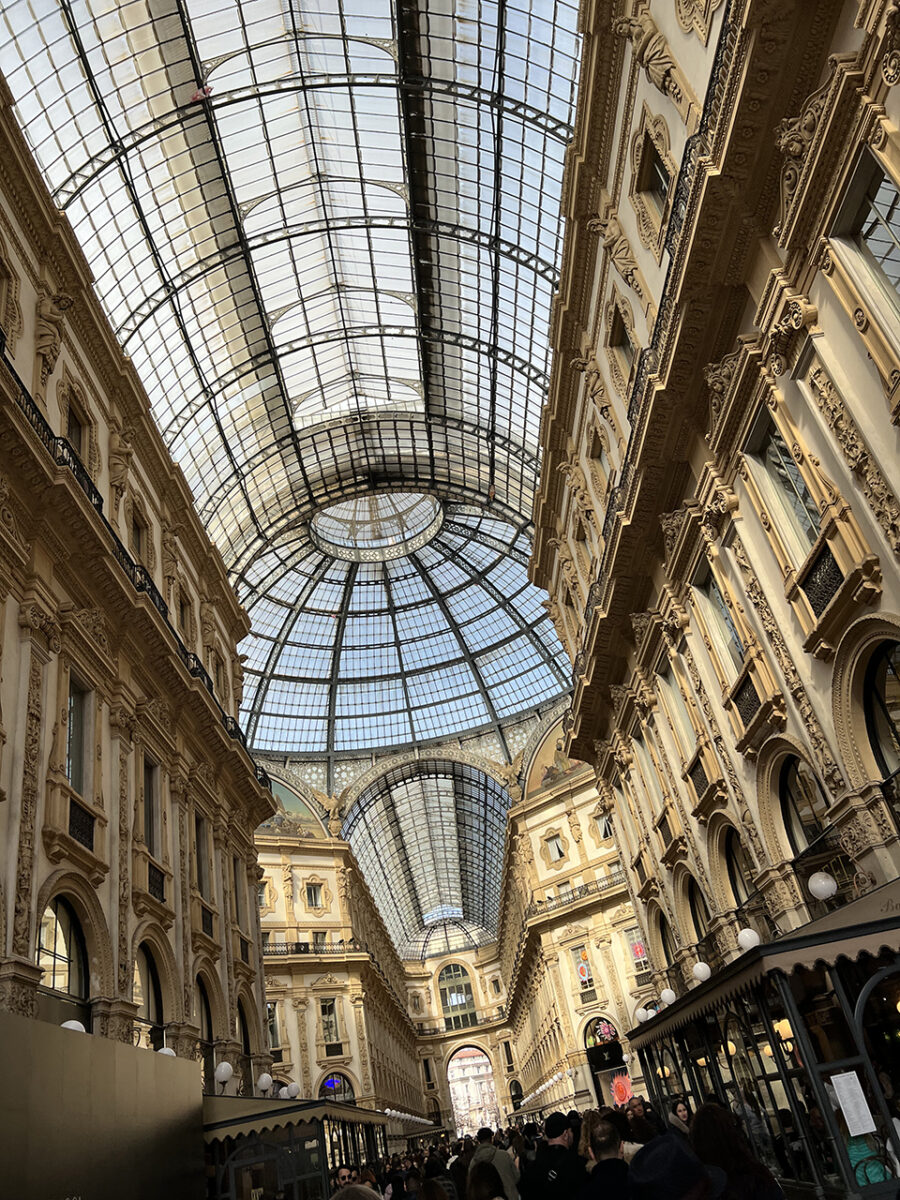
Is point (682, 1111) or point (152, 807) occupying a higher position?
point (152, 807)

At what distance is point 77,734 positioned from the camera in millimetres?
16875

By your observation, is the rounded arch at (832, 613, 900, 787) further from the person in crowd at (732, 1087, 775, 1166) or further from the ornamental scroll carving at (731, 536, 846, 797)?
the person in crowd at (732, 1087, 775, 1166)

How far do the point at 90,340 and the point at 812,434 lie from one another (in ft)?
51.7

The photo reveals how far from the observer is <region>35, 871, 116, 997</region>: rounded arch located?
48.4 ft

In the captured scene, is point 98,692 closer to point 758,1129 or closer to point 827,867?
point 758,1129

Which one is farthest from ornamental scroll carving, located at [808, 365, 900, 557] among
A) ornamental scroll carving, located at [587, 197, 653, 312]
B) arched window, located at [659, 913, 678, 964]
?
arched window, located at [659, 913, 678, 964]

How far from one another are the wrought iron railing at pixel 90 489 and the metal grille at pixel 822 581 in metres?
12.3

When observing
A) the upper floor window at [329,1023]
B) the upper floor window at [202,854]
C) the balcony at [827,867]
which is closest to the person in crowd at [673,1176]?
the balcony at [827,867]

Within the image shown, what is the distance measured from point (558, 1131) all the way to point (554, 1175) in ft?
3.45

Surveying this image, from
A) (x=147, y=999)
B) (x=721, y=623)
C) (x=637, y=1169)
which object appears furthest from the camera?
(x=721, y=623)

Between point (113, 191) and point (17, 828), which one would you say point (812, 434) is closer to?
point (17, 828)

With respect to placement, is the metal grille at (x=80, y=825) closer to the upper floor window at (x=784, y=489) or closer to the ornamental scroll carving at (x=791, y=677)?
the ornamental scroll carving at (x=791, y=677)

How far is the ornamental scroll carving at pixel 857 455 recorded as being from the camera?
10.8 m

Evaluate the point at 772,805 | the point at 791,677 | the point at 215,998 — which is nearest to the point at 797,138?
the point at 791,677
